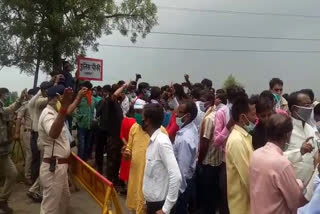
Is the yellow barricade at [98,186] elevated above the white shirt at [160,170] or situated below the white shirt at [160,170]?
below

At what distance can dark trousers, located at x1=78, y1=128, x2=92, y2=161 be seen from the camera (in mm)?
10008

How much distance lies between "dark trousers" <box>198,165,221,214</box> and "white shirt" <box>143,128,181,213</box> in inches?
77.1

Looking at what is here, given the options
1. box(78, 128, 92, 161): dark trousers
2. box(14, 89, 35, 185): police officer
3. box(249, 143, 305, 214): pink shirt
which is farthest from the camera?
box(78, 128, 92, 161): dark trousers

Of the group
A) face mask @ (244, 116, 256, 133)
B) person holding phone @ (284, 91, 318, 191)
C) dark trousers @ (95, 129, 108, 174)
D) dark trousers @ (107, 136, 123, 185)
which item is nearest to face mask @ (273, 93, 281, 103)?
person holding phone @ (284, 91, 318, 191)

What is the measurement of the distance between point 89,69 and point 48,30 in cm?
1351

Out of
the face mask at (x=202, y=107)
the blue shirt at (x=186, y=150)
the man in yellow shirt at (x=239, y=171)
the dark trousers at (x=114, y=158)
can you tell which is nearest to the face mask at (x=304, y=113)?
the man in yellow shirt at (x=239, y=171)

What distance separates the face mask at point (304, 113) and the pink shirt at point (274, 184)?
48.6 inches

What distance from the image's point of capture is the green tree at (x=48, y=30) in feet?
70.7

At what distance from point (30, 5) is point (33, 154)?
1495 centimetres

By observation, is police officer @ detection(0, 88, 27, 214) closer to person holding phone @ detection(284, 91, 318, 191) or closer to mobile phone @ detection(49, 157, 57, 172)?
mobile phone @ detection(49, 157, 57, 172)

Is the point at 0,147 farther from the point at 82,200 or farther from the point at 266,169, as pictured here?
the point at 266,169

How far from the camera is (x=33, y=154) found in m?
8.27

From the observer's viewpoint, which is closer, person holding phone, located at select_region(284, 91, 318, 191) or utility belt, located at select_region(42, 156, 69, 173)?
person holding phone, located at select_region(284, 91, 318, 191)

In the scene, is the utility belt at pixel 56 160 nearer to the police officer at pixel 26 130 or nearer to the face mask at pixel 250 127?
the face mask at pixel 250 127
